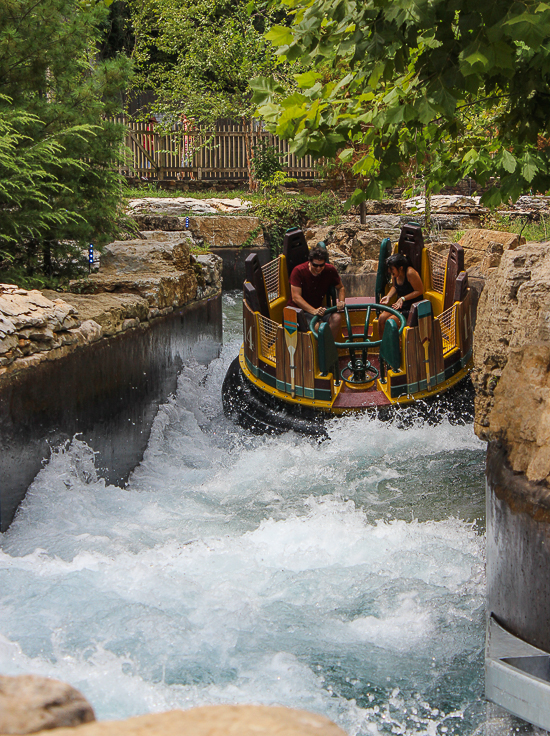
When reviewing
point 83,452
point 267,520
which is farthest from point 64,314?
point 267,520

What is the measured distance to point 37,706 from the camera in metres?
1.21

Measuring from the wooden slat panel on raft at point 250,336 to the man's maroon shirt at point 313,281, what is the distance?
49 centimetres

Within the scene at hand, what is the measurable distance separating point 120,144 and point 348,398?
3160 mm

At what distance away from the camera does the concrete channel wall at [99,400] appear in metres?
4.31

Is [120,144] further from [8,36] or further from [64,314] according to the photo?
[64,314]

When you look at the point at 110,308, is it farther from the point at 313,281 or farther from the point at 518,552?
the point at 518,552

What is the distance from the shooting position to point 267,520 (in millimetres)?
4738

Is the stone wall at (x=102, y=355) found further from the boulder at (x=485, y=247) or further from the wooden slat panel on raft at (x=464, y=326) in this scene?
the boulder at (x=485, y=247)

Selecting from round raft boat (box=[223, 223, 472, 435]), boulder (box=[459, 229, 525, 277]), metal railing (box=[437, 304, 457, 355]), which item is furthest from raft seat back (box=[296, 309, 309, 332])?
boulder (box=[459, 229, 525, 277])

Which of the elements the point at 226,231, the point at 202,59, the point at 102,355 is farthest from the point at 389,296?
the point at 202,59

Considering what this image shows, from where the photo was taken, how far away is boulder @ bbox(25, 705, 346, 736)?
1.05m

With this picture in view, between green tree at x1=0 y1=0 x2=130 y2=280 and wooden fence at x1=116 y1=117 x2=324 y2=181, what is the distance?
41.0 feet

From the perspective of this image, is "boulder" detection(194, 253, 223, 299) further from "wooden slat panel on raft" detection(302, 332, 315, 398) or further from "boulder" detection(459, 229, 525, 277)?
"boulder" detection(459, 229, 525, 277)

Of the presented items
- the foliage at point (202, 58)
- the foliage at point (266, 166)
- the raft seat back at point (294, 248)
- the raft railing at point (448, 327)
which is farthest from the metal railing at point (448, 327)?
the foliage at point (202, 58)
